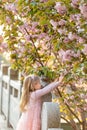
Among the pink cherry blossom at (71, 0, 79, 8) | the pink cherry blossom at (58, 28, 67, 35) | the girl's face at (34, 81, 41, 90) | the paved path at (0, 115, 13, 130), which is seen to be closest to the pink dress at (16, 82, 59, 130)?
the girl's face at (34, 81, 41, 90)

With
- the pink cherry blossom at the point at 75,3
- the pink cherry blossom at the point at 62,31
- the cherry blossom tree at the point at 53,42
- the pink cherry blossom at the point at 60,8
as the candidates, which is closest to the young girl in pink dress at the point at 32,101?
the cherry blossom tree at the point at 53,42

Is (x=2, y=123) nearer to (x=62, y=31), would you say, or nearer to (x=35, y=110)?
(x=35, y=110)

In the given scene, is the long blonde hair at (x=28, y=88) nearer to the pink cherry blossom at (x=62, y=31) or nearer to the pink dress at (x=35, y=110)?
the pink dress at (x=35, y=110)

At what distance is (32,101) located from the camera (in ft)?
20.6

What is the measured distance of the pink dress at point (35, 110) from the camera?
6090 millimetres

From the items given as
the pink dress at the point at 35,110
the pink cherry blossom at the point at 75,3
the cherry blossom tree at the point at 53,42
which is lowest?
the pink dress at the point at 35,110

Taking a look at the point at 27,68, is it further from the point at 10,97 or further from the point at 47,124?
the point at 10,97

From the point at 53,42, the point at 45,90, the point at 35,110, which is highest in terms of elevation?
the point at 53,42

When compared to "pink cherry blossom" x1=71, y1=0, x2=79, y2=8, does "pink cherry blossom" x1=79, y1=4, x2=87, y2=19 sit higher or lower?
lower

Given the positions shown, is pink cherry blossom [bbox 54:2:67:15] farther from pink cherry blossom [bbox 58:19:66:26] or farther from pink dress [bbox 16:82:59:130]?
pink dress [bbox 16:82:59:130]

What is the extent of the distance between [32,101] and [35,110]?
0.65 ft

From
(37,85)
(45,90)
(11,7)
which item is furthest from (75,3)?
(11,7)

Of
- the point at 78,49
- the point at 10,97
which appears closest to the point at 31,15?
the point at 78,49

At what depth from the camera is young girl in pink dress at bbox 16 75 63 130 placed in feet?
20.0
